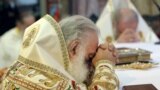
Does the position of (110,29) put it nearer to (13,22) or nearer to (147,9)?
(147,9)

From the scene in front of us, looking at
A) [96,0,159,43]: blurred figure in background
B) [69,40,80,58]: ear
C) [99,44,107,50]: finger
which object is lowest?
[96,0,159,43]: blurred figure in background

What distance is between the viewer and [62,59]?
3.57 feet

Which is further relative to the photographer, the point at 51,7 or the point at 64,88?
the point at 51,7

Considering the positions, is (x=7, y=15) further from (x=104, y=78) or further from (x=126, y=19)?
(x=104, y=78)

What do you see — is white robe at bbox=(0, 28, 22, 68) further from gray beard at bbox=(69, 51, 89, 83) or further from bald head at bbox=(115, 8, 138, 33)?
Answer: gray beard at bbox=(69, 51, 89, 83)

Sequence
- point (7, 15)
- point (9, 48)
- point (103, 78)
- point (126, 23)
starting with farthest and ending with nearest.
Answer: point (7, 15) → point (9, 48) → point (126, 23) → point (103, 78)

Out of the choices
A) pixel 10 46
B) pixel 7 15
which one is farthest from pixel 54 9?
pixel 10 46

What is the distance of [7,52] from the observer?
2.71 metres

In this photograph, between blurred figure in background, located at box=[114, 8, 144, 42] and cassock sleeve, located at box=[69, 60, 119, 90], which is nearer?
cassock sleeve, located at box=[69, 60, 119, 90]

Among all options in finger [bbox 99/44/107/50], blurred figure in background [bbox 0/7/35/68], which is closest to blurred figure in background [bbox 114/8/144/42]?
blurred figure in background [bbox 0/7/35/68]

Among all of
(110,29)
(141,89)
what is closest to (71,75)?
(141,89)

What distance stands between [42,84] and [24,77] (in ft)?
0.20

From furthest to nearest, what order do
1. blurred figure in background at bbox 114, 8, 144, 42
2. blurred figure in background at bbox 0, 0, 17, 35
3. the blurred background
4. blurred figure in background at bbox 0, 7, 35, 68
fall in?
blurred figure in background at bbox 0, 0, 17, 35
the blurred background
blurred figure in background at bbox 0, 7, 35, 68
blurred figure in background at bbox 114, 8, 144, 42

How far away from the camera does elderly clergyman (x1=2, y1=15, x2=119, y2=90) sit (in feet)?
3.48
